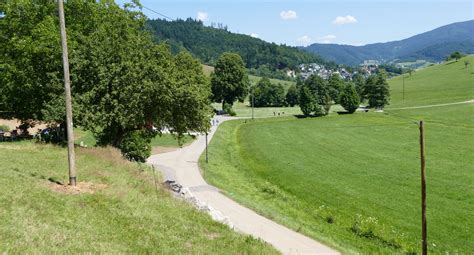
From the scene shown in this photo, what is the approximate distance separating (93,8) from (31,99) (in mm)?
9916

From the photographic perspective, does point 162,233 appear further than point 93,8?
No

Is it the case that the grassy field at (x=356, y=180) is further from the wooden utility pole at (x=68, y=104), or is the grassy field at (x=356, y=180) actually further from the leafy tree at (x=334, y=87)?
the leafy tree at (x=334, y=87)

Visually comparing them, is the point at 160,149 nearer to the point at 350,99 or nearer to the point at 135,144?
the point at 135,144

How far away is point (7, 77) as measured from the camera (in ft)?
124

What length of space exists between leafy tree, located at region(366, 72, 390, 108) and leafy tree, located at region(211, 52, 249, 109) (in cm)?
3799

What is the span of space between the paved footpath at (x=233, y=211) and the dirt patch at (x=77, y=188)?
7268mm

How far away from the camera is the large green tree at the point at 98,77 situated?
3300cm

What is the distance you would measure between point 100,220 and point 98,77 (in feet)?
64.2

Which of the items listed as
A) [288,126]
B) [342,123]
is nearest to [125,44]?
[288,126]

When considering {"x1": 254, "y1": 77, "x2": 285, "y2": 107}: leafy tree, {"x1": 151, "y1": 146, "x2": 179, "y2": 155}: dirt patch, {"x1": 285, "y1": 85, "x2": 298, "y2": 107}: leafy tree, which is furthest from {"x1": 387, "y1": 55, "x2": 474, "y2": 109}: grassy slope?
{"x1": 151, "y1": 146, "x2": 179, "y2": 155}: dirt patch

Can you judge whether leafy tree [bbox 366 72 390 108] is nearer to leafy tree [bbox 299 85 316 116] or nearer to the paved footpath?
leafy tree [bbox 299 85 316 116]

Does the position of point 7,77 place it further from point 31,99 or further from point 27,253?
point 27,253

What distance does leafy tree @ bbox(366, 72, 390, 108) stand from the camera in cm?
12706

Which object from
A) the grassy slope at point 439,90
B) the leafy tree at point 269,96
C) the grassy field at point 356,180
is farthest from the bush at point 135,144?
the leafy tree at point 269,96
